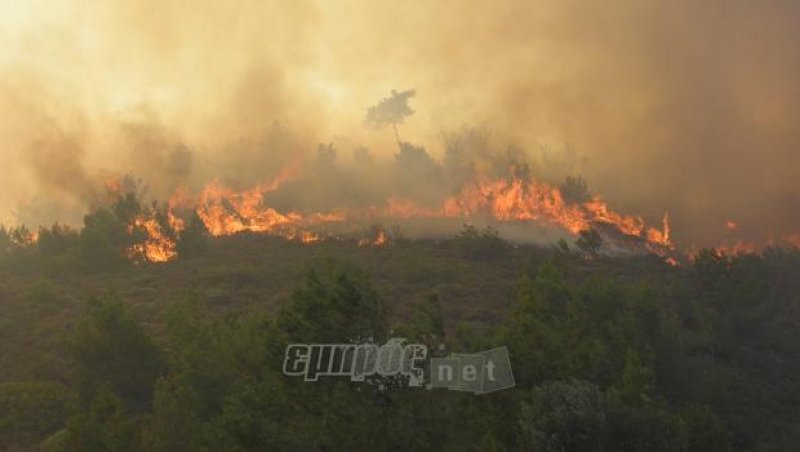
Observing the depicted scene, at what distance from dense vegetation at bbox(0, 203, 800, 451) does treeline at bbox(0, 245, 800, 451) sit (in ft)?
0.25

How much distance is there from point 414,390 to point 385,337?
206 cm

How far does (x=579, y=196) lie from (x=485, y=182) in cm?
1236

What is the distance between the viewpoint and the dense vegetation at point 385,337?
70.3 feet

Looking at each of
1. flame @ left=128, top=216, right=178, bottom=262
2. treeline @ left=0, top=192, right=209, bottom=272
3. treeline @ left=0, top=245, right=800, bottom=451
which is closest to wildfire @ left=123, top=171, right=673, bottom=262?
treeline @ left=0, top=192, right=209, bottom=272

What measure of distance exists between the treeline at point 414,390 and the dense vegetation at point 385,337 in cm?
8

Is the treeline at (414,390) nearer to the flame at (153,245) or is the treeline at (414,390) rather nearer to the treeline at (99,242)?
the treeline at (99,242)

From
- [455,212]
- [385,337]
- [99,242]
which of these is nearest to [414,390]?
[385,337]

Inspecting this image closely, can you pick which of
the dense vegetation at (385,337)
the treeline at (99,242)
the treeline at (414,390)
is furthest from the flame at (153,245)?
the treeline at (414,390)

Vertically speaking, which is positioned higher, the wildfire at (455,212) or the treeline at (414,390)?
the wildfire at (455,212)

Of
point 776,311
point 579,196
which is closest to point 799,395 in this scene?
point 776,311

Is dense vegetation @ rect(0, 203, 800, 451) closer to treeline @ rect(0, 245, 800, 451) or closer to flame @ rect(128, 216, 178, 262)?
treeline @ rect(0, 245, 800, 451)

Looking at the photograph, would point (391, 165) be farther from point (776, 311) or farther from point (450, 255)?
point (776, 311)

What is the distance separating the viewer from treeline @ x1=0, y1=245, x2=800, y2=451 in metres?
21.1

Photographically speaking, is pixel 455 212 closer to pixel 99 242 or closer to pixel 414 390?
pixel 99 242
